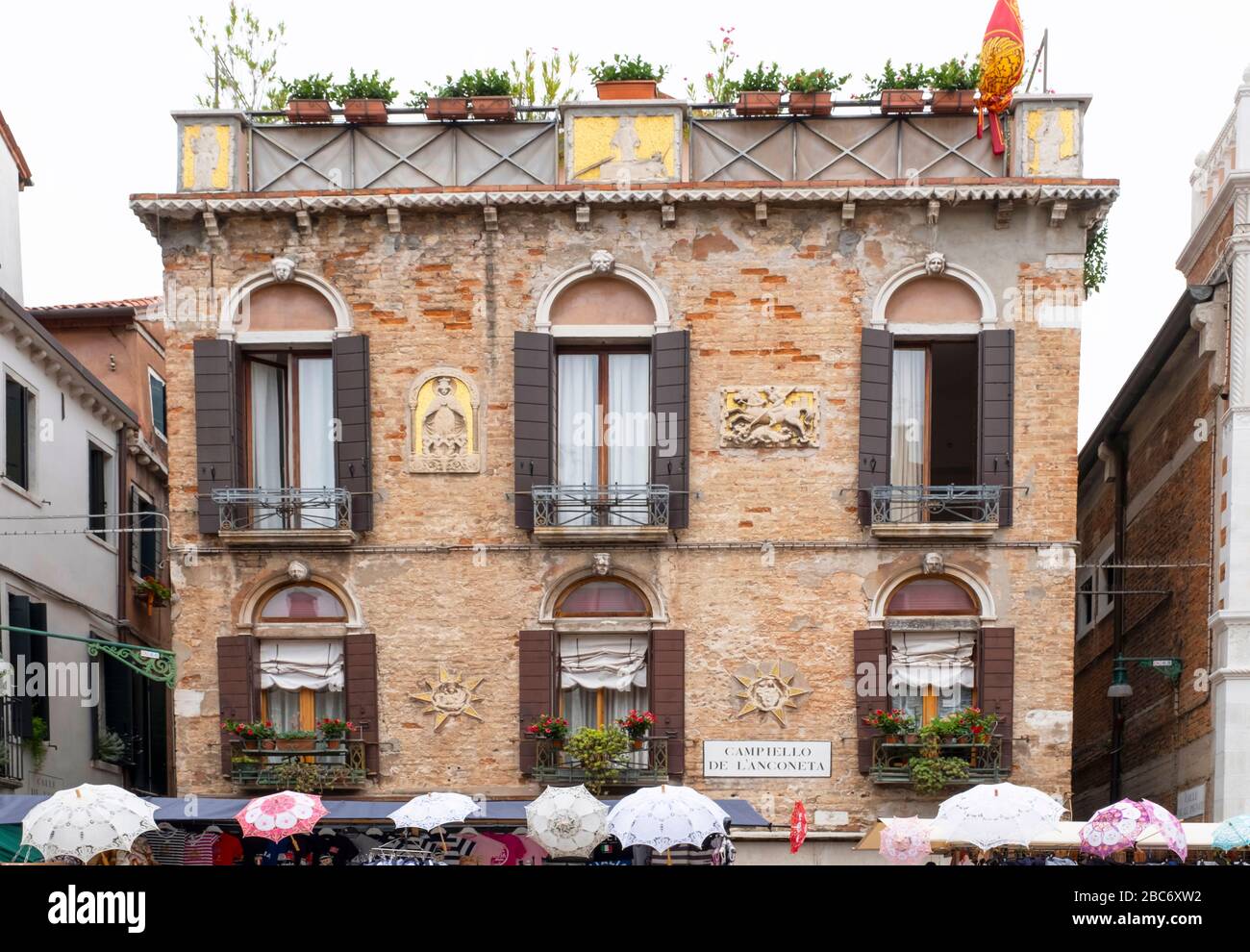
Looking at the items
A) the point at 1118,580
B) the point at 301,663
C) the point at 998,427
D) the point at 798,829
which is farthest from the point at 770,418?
the point at 1118,580

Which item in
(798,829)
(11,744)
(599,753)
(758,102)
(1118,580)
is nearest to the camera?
(798,829)

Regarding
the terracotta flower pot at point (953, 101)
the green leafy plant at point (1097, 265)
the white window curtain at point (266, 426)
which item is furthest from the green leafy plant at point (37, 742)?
the green leafy plant at point (1097, 265)

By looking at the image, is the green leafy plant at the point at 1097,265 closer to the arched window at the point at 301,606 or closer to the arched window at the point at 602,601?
the arched window at the point at 602,601

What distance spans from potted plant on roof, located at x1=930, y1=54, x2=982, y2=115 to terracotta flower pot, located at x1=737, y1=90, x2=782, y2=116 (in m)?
2.05

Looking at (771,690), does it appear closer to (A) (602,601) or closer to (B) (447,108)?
(A) (602,601)

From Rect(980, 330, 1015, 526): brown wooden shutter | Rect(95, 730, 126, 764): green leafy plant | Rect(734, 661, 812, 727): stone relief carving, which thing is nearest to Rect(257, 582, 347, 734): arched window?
Rect(734, 661, 812, 727): stone relief carving

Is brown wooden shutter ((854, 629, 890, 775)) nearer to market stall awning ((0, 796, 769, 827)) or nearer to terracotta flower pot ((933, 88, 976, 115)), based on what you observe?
market stall awning ((0, 796, 769, 827))

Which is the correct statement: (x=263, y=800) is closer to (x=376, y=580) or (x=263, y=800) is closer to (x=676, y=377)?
(x=376, y=580)

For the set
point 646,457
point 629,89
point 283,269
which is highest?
point 629,89

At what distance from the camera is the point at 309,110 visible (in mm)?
22109

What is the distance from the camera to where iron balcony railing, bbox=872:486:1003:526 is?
68.9 ft

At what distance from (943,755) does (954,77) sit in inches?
344
